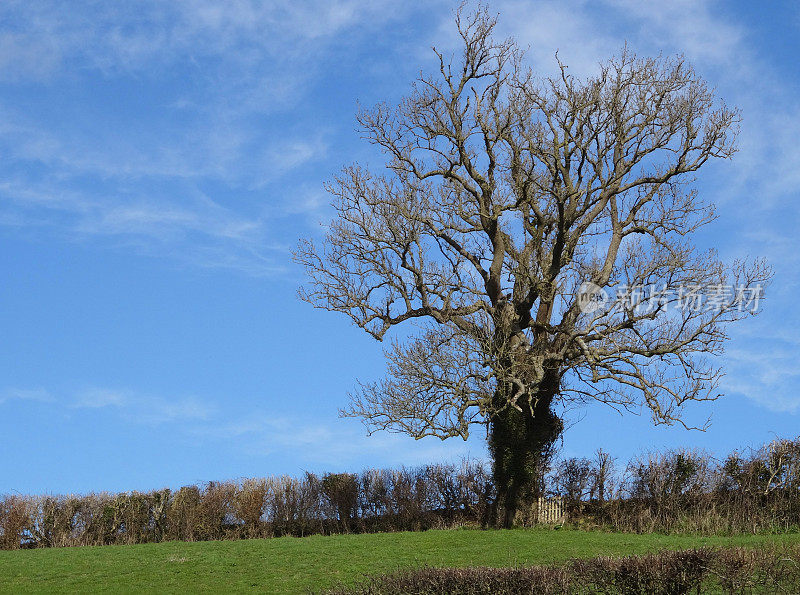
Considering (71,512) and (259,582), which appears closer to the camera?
(259,582)

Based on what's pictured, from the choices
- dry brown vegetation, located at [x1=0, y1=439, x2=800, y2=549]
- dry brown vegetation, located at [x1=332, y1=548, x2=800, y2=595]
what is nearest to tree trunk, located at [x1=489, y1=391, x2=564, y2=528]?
dry brown vegetation, located at [x1=0, y1=439, x2=800, y2=549]

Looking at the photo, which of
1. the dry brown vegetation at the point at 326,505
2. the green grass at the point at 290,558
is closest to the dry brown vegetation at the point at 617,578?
the green grass at the point at 290,558

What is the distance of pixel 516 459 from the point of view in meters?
20.5

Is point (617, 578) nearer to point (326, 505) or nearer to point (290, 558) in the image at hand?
point (290, 558)

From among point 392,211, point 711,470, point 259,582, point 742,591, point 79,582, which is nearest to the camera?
point 742,591

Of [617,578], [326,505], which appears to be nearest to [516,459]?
[326,505]

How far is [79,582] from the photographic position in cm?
1386

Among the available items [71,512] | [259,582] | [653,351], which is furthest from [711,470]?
[71,512]

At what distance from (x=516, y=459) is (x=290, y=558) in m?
7.79

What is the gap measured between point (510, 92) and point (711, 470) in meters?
11.2

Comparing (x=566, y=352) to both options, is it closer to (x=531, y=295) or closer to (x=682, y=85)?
(x=531, y=295)

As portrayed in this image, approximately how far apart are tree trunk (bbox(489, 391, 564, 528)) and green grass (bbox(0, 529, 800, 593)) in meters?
2.24

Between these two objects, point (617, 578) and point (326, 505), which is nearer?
point (617, 578)

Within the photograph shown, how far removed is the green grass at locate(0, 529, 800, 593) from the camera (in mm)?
13195
